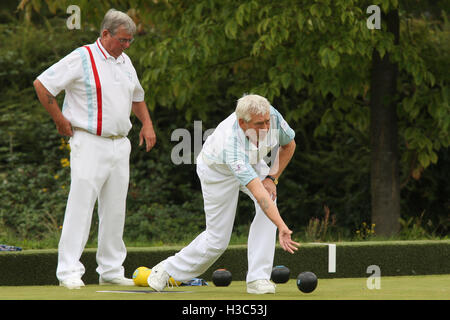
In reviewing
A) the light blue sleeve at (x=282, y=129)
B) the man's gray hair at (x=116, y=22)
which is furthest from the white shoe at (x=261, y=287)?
the man's gray hair at (x=116, y=22)

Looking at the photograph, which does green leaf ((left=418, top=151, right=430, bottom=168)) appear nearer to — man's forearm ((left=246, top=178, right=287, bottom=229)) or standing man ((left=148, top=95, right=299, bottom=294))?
standing man ((left=148, top=95, right=299, bottom=294))

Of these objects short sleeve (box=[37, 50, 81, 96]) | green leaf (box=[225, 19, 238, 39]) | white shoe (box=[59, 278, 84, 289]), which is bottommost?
white shoe (box=[59, 278, 84, 289])

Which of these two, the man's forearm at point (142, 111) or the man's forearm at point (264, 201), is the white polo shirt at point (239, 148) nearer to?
the man's forearm at point (264, 201)

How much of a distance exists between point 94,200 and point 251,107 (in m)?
1.47

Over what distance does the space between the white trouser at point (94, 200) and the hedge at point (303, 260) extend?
521 mm

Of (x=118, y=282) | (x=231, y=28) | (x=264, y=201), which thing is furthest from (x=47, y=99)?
(x=231, y=28)

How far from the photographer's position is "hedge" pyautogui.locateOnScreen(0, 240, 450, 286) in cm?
571

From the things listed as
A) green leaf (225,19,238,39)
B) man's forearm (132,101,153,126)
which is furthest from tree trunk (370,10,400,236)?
man's forearm (132,101,153,126)

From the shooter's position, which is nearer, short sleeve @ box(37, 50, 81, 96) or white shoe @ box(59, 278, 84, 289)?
white shoe @ box(59, 278, 84, 289)

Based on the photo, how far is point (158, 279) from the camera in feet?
15.9

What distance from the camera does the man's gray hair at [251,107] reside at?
4375mm

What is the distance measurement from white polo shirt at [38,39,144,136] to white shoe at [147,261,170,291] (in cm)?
100
